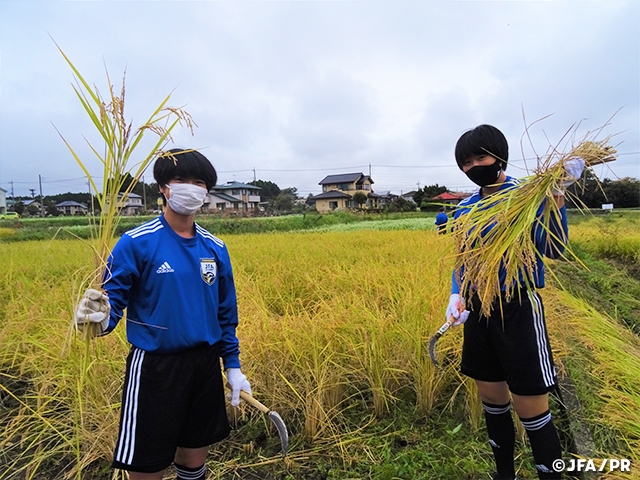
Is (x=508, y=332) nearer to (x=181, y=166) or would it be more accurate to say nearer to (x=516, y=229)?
(x=516, y=229)

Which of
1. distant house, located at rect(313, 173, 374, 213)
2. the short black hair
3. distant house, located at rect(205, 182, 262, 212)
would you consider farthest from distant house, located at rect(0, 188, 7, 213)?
the short black hair

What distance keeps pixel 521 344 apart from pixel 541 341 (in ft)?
0.32

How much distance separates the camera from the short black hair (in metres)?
1.42

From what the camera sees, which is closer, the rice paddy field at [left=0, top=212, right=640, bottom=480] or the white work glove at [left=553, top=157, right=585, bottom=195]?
the white work glove at [left=553, top=157, right=585, bottom=195]

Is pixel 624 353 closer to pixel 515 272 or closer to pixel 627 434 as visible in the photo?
pixel 627 434

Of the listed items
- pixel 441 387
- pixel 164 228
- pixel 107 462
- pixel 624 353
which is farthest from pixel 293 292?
pixel 624 353

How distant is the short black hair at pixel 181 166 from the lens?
1425 mm

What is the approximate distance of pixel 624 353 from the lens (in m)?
2.34

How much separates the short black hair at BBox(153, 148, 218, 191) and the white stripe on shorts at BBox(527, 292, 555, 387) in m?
1.46

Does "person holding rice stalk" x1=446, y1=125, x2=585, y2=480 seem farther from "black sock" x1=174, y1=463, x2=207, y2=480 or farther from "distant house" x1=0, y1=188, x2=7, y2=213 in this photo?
"distant house" x1=0, y1=188, x2=7, y2=213

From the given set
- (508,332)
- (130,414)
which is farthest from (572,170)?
(130,414)

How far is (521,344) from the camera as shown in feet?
4.78

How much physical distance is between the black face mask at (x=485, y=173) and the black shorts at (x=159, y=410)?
141cm

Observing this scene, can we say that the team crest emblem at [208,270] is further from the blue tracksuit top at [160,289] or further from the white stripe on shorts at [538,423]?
the white stripe on shorts at [538,423]
